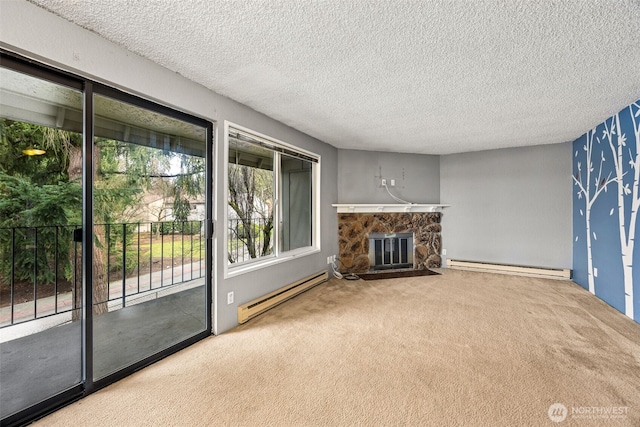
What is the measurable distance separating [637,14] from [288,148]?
3.00 metres

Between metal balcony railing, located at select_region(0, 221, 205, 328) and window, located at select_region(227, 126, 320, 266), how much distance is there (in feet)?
1.79

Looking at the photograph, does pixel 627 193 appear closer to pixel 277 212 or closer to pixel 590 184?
pixel 590 184

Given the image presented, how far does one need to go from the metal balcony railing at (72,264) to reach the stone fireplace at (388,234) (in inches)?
98.5

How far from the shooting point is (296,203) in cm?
405

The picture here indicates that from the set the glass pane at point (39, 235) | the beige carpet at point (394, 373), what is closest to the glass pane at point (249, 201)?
the beige carpet at point (394, 373)

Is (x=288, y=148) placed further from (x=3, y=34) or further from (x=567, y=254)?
(x=567, y=254)

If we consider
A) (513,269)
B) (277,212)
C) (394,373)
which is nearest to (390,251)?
(513,269)

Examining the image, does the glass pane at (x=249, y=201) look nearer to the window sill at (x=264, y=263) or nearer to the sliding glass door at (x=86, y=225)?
the window sill at (x=264, y=263)

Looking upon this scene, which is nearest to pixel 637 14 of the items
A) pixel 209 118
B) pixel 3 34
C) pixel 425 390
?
pixel 425 390

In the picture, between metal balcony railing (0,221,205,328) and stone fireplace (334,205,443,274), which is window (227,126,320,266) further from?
stone fireplace (334,205,443,274)

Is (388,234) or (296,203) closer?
(296,203)

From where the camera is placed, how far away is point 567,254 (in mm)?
4340

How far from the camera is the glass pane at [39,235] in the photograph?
76.2 inches

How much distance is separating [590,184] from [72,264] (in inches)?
248
